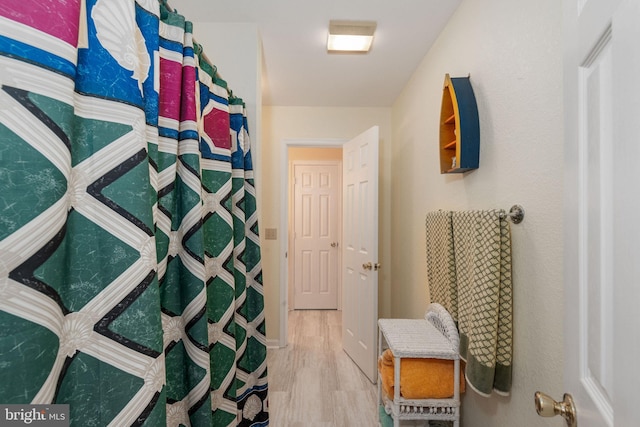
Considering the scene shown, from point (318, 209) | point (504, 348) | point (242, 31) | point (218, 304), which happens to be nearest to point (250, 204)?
point (218, 304)

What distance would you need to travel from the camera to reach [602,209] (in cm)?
48

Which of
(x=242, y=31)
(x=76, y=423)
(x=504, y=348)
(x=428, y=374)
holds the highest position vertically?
(x=242, y=31)

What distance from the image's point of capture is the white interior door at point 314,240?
13.9 feet

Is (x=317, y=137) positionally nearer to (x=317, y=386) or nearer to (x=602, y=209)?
(x=317, y=386)

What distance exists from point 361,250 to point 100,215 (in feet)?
7.22

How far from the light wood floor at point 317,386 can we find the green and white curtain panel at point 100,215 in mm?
1286

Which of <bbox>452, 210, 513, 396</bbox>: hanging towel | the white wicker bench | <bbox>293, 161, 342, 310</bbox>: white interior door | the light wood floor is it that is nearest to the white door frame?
the light wood floor

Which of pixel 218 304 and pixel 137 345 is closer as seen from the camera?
pixel 137 345

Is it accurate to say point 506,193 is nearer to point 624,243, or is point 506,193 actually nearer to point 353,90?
point 624,243

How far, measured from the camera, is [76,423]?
1.89 ft

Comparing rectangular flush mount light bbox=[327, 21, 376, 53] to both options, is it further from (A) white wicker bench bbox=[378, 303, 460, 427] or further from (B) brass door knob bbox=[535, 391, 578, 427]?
(B) brass door knob bbox=[535, 391, 578, 427]

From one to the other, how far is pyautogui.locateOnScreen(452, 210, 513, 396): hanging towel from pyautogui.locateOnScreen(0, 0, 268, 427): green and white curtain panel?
1.01 metres

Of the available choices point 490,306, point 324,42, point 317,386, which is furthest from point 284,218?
point 490,306

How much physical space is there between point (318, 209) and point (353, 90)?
73.7 inches
